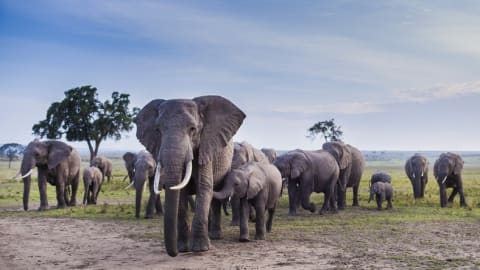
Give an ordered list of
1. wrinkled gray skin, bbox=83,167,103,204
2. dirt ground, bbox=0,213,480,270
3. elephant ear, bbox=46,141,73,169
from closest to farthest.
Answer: dirt ground, bbox=0,213,480,270 → elephant ear, bbox=46,141,73,169 → wrinkled gray skin, bbox=83,167,103,204

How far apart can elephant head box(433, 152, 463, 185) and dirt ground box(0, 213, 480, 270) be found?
858 cm

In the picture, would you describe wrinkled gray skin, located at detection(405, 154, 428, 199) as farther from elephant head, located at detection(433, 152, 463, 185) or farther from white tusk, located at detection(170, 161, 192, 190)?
white tusk, located at detection(170, 161, 192, 190)

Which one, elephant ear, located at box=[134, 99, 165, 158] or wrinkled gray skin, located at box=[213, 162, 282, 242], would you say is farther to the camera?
wrinkled gray skin, located at box=[213, 162, 282, 242]

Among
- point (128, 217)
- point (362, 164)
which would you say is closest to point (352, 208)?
point (362, 164)

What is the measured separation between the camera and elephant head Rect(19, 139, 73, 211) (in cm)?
2084

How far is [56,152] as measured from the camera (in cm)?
2161

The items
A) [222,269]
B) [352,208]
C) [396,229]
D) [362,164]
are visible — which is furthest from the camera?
[362,164]

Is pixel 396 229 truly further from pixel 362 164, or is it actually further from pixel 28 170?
pixel 28 170

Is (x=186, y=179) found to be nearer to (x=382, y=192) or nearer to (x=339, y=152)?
(x=382, y=192)

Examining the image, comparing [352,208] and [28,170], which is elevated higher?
[28,170]

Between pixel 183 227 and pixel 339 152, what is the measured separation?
12278mm

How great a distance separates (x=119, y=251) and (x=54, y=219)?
6652 mm

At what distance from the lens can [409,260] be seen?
429 inches

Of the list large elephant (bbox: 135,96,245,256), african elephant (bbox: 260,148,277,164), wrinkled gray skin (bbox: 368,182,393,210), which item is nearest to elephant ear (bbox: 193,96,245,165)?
large elephant (bbox: 135,96,245,256)
